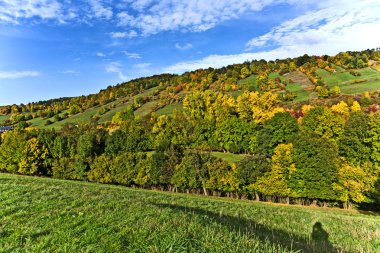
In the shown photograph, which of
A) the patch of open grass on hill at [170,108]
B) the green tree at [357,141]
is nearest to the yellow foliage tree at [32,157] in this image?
the patch of open grass on hill at [170,108]

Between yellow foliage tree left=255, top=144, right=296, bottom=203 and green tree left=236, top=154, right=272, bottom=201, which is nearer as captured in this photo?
yellow foliage tree left=255, top=144, right=296, bottom=203

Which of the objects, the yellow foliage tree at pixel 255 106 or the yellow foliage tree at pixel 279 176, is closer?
the yellow foliage tree at pixel 279 176

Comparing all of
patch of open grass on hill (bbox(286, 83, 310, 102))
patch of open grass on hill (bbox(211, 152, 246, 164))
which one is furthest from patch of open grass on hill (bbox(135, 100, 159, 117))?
patch of open grass on hill (bbox(211, 152, 246, 164))

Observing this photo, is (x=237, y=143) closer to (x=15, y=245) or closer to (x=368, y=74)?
(x=15, y=245)

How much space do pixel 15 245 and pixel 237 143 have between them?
292 feet

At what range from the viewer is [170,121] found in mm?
112000

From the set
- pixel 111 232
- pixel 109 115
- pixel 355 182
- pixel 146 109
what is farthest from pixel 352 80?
pixel 111 232

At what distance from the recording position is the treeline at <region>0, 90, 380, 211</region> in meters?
59.2

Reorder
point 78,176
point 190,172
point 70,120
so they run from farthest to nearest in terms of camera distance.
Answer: point 70,120
point 78,176
point 190,172

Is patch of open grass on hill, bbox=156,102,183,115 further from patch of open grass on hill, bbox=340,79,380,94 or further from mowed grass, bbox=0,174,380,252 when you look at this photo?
mowed grass, bbox=0,174,380,252

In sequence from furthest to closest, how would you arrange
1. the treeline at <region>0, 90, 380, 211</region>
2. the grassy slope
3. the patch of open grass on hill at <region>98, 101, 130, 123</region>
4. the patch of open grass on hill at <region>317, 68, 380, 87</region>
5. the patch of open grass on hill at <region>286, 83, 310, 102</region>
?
the patch of open grass on hill at <region>98, 101, 130, 123</region>, the patch of open grass on hill at <region>317, 68, 380, 87</region>, the patch of open grass on hill at <region>286, 83, 310, 102</region>, the grassy slope, the treeline at <region>0, 90, 380, 211</region>

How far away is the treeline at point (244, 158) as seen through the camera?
59188 mm

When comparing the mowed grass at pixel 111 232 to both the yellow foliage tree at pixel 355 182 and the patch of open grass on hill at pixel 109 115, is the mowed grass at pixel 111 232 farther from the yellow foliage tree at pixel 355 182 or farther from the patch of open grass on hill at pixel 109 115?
the patch of open grass on hill at pixel 109 115

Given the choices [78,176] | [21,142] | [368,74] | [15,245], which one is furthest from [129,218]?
[368,74]
